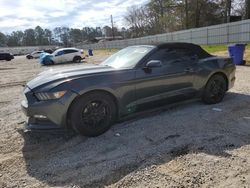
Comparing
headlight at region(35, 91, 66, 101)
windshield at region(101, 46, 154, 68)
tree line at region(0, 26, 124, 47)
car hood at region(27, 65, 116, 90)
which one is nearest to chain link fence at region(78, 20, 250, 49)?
windshield at region(101, 46, 154, 68)

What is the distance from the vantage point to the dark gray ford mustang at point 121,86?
4.18 metres

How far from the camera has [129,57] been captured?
5.33 meters

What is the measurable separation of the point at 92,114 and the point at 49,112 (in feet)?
2.24

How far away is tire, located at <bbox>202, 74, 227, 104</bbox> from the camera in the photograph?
5973 millimetres

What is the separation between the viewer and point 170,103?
17.5 feet

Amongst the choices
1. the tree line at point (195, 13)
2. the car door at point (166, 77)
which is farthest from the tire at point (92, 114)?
the tree line at point (195, 13)

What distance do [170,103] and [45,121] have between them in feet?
7.89

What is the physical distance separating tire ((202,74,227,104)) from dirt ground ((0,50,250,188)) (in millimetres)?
543

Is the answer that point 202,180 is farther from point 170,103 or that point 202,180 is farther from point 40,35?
point 40,35

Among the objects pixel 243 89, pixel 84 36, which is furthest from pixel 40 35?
pixel 243 89

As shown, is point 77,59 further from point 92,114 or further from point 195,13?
point 195,13

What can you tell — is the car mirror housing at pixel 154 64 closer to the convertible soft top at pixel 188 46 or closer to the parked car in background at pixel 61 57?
the convertible soft top at pixel 188 46

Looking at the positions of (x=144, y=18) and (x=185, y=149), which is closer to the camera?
(x=185, y=149)

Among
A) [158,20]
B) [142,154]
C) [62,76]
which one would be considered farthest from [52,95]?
[158,20]
